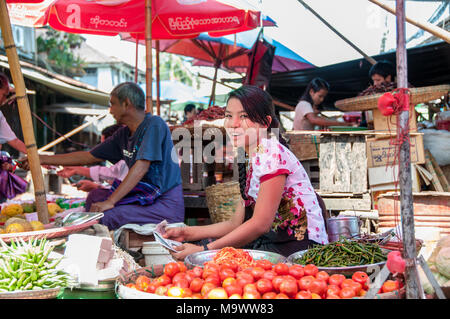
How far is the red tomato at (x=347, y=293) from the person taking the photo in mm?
1665

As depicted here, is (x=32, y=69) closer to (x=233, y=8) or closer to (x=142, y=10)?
(x=142, y=10)

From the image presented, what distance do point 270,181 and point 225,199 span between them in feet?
6.48

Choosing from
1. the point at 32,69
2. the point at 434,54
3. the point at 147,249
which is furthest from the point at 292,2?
the point at 32,69

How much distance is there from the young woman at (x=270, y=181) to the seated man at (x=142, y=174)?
3.50 ft

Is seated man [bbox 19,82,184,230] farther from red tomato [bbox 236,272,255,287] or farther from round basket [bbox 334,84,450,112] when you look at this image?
round basket [bbox 334,84,450,112]

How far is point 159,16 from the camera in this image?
19.9 feet

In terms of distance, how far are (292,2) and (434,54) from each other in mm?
2174

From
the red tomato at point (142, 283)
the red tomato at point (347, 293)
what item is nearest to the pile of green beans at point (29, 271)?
the red tomato at point (142, 283)

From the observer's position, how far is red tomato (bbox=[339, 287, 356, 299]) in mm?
1665

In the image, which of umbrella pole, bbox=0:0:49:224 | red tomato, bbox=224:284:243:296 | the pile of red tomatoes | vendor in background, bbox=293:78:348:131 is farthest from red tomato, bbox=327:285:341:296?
vendor in background, bbox=293:78:348:131

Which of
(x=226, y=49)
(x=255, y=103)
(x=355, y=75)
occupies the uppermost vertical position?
(x=226, y=49)

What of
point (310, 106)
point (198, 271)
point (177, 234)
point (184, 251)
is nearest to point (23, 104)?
point (177, 234)

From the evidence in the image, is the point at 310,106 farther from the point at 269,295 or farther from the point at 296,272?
the point at 269,295

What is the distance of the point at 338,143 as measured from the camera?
15.8 feet
